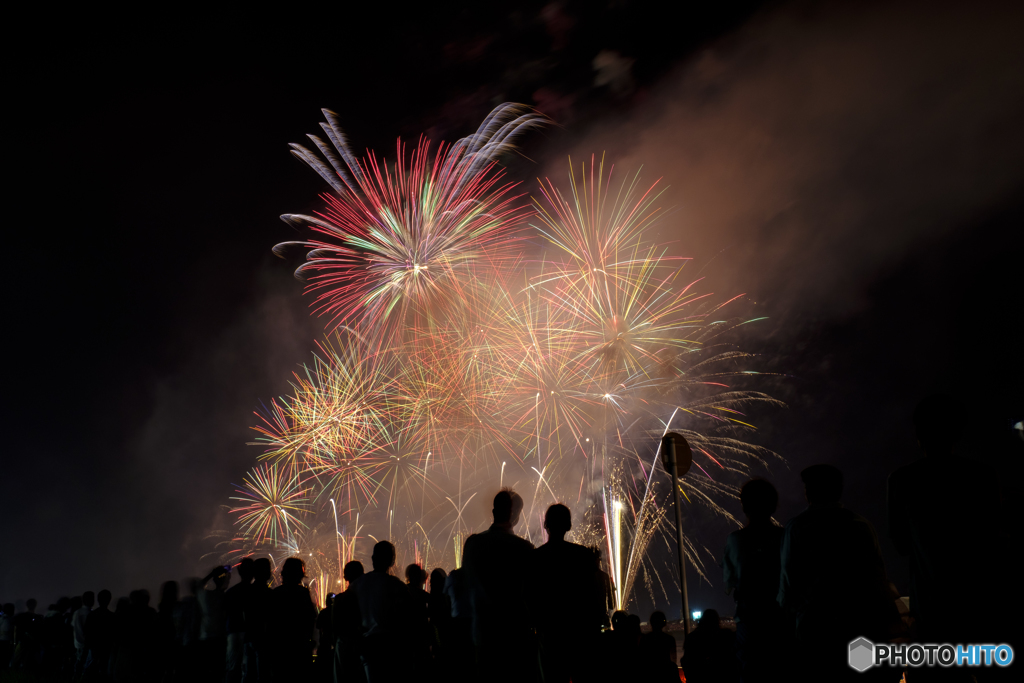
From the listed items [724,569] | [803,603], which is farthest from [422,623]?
[803,603]

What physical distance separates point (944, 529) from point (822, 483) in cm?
81

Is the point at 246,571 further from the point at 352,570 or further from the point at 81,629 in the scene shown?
the point at 81,629

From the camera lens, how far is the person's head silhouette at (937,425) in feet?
12.9

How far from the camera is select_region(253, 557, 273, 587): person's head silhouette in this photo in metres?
7.74

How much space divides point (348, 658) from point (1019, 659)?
21.4ft

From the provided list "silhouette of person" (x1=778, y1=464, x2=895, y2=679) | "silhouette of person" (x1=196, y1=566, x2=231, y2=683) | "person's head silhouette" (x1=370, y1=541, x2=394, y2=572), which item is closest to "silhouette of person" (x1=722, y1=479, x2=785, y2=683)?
"silhouette of person" (x1=778, y1=464, x2=895, y2=679)

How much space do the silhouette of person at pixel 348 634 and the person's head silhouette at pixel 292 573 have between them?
0.89 m

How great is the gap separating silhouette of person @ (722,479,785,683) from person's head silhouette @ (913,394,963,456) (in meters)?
1.21

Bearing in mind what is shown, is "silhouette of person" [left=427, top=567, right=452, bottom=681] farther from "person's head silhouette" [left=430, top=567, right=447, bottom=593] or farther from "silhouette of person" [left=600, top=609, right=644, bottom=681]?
"silhouette of person" [left=600, top=609, right=644, bottom=681]

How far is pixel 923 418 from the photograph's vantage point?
13.2 ft

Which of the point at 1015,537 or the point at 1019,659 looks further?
the point at 1015,537

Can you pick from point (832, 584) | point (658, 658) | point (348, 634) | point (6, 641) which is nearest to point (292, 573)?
point (348, 634)

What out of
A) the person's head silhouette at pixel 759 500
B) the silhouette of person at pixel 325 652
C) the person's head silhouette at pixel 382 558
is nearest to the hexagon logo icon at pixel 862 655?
the person's head silhouette at pixel 759 500

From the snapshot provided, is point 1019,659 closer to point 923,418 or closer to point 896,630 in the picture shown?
point 896,630
